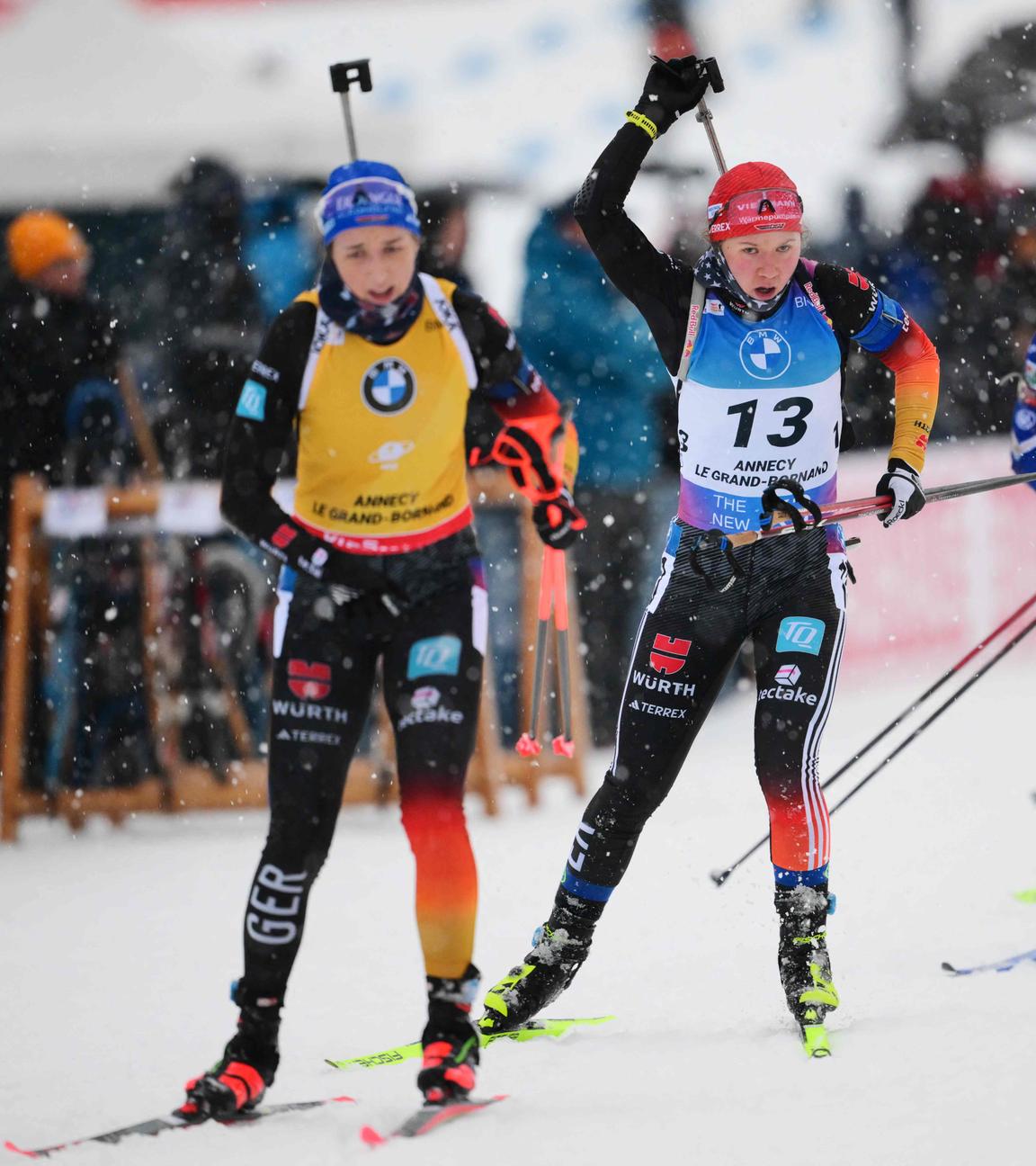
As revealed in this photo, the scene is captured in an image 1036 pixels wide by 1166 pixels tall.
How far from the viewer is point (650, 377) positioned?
29.8 ft

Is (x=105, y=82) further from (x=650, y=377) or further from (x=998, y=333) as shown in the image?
(x=998, y=333)

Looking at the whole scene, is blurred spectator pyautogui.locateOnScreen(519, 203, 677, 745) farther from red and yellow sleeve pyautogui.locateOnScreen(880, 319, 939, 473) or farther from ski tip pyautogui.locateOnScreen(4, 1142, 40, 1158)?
ski tip pyautogui.locateOnScreen(4, 1142, 40, 1158)

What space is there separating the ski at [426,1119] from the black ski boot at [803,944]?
3.32 ft

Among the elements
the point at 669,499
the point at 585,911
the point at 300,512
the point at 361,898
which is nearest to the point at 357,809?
the point at 361,898

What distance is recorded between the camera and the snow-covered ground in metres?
3.96

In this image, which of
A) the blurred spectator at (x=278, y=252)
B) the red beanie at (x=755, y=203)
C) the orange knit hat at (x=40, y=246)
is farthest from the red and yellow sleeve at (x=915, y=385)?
the orange knit hat at (x=40, y=246)

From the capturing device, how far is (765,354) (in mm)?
4773

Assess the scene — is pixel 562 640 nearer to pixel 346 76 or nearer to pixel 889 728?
pixel 889 728

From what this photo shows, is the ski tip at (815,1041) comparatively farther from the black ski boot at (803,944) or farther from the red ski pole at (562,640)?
the red ski pole at (562,640)

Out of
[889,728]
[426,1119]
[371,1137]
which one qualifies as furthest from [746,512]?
[371,1137]

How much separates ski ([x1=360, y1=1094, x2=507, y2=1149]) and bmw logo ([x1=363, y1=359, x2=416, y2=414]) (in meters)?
1.65

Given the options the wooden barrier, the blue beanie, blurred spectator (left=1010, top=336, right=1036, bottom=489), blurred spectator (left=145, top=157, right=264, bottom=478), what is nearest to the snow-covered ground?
the wooden barrier

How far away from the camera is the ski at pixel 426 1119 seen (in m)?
3.92

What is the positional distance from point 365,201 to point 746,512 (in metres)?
1.40
